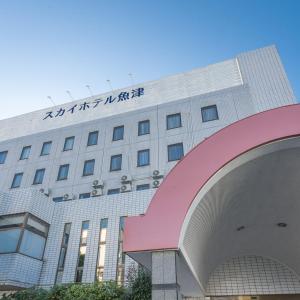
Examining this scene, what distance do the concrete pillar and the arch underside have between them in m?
0.37

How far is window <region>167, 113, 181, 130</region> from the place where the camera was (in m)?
20.4

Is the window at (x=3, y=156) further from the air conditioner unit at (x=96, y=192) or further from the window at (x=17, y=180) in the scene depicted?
the air conditioner unit at (x=96, y=192)

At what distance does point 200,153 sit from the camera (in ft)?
23.0

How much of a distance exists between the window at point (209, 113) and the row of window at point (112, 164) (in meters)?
2.63

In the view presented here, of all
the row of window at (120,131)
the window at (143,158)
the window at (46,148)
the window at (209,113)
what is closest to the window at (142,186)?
the window at (143,158)

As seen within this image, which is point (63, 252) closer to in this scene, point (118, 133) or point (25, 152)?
point (118, 133)

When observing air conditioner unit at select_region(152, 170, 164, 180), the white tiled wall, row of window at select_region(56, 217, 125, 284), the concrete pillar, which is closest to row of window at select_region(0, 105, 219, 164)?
air conditioner unit at select_region(152, 170, 164, 180)

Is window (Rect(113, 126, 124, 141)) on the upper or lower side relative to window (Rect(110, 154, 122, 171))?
upper

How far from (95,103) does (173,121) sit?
7.80 meters

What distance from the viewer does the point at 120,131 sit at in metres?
21.7

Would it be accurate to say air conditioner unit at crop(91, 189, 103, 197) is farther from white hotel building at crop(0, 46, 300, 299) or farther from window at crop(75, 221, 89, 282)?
window at crop(75, 221, 89, 282)

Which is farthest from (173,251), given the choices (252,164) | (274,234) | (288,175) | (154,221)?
(274,234)

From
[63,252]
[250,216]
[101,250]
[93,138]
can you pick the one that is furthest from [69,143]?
[250,216]

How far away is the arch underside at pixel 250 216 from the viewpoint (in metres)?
7.01
